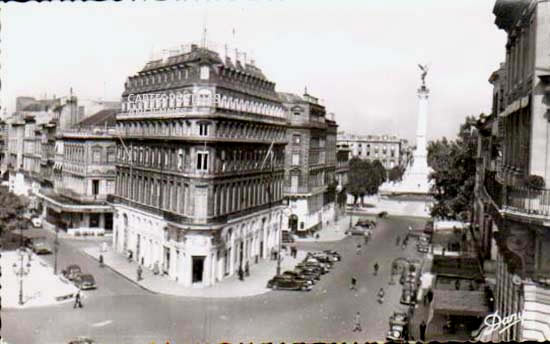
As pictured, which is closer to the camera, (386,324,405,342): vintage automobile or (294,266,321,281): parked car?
(386,324,405,342): vintage automobile

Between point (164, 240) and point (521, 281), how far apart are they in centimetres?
3687

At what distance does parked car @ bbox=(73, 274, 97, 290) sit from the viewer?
45.4m

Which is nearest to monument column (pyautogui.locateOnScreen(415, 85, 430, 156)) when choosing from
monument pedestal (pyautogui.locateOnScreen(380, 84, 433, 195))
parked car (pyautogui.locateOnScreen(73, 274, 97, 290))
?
monument pedestal (pyautogui.locateOnScreen(380, 84, 433, 195))

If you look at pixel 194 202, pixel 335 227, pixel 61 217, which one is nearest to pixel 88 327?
pixel 194 202

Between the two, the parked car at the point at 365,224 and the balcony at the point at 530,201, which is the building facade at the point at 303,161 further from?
the balcony at the point at 530,201

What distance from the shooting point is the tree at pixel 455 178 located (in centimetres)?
6519

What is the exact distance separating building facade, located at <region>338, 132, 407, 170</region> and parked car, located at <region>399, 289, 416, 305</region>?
11809 cm

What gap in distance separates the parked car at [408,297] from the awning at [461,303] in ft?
22.1

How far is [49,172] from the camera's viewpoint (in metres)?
85.6

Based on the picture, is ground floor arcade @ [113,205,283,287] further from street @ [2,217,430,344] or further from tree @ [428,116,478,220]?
tree @ [428,116,478,220]

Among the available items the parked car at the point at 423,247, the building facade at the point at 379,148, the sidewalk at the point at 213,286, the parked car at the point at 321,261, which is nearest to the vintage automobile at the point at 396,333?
the sidewalk at the point at 213,286

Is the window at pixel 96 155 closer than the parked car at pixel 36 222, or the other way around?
the window at pixel 96 155

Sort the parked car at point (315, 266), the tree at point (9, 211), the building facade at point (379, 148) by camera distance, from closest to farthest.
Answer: the parked car at point (315, 266)
the tree at point (9, 211)
the building facade at point (379, 148)

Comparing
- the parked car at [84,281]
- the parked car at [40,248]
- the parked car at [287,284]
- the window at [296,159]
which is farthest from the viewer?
the window at [296,159]
